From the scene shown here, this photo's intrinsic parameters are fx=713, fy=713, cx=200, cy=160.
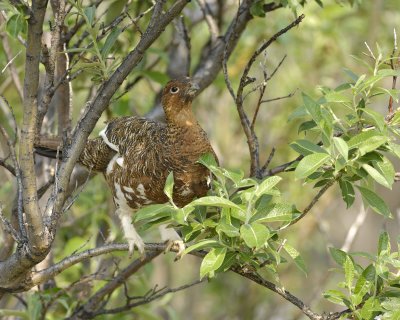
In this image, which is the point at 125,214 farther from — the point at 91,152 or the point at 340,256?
the point at 340,256

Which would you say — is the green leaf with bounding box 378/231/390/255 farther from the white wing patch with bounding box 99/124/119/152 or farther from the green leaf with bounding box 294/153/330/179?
the white wing patch with bounding box 99/124/119/152

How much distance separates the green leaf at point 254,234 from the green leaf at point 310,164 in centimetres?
20

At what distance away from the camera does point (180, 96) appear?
3.43 m

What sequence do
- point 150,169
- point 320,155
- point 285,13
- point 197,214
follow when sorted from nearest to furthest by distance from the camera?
point 320,155 → point 197,214 → point 150,169 → point 285,13

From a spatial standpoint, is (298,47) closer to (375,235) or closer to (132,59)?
(375,235)

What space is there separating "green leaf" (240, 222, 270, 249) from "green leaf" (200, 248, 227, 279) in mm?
128

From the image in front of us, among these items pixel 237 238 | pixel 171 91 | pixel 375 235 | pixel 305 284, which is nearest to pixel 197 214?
pixel 237 238

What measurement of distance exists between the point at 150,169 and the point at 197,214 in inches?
31.6

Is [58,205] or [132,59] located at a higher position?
[132,59]

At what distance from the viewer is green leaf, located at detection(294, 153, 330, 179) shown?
2.16 meters

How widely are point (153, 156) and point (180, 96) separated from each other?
1.12 feet

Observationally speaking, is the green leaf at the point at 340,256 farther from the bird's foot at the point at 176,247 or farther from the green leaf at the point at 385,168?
the bird's foot at the point at 176,247

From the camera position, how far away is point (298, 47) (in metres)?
6.37

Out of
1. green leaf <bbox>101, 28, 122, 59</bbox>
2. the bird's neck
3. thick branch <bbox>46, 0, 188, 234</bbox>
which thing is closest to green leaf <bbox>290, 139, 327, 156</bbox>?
thick branch <bbox>46, 0, 188, 234</bbox>
